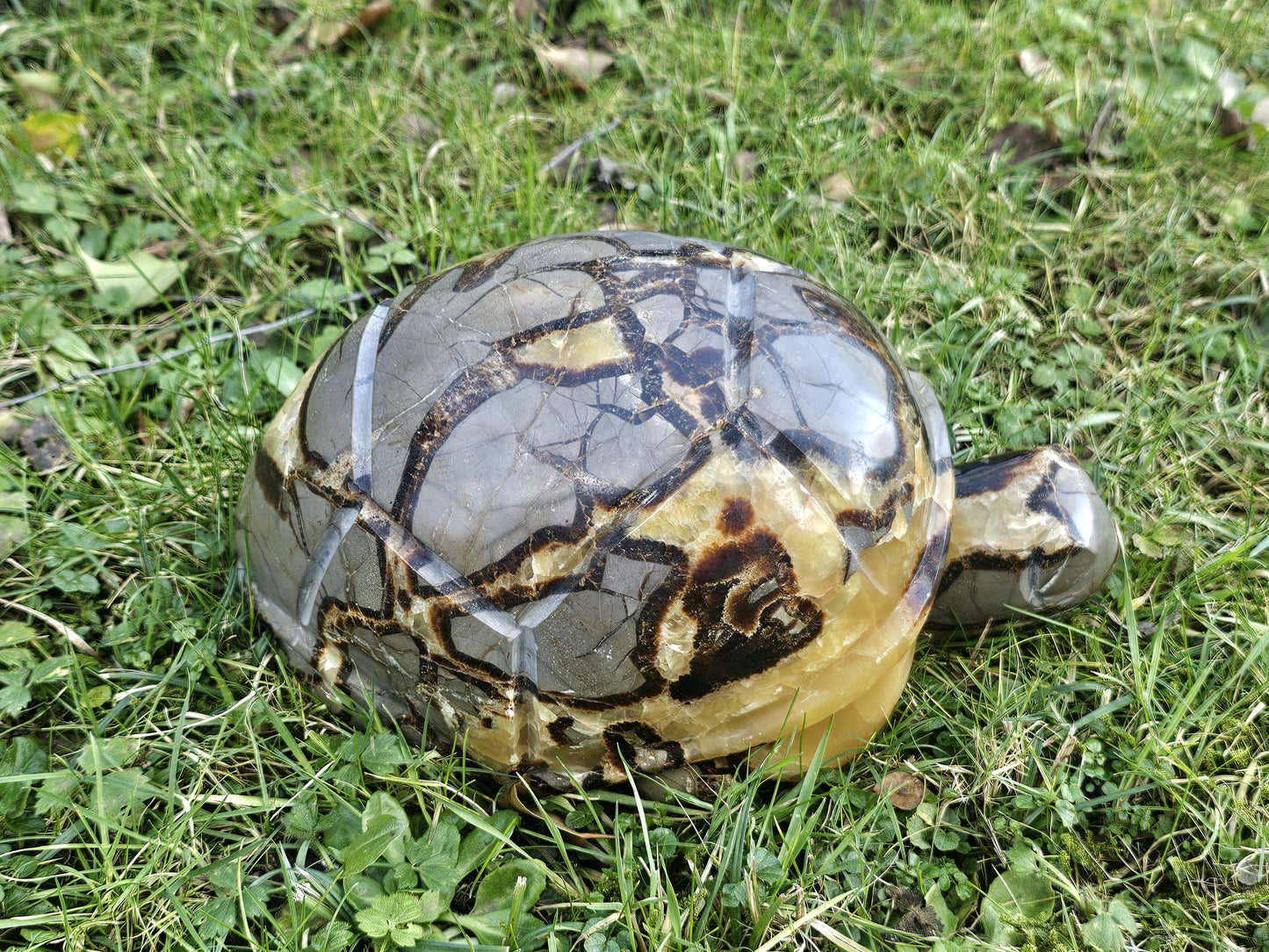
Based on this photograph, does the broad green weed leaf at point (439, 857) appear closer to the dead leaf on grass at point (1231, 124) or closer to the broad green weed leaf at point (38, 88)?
the broad green weed leaf at point (38, 88)

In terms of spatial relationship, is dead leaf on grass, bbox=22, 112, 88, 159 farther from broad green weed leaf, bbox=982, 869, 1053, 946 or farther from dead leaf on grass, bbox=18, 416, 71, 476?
broad green weed leaf, bbox=982, 869, 1053, 946

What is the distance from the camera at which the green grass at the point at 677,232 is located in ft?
5.60

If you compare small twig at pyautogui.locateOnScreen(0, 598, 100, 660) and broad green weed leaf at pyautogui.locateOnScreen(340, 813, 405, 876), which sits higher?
broad green weed leaf at pyautogui.locateOnScreen(340, 813, 405, 876)

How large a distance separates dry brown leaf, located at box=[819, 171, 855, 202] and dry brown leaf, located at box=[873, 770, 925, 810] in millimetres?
1767

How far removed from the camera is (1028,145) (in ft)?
10.1

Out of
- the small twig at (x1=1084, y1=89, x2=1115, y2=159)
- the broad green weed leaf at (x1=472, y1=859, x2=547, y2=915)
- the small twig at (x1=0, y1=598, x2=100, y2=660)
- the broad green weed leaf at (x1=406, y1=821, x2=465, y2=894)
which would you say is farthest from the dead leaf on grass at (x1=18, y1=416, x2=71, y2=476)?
the small twig at (x1=1084, y1=89, x2=1115, y2=159)

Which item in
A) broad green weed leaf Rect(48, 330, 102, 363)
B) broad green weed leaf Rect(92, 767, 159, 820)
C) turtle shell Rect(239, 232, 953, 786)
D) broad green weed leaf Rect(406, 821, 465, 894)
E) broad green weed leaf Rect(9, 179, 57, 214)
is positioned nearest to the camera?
turtle shell Rect(239, 232, 953, 786)

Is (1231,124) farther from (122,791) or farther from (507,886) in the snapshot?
(122,791)

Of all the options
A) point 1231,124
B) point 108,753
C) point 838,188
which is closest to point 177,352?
point 108,753

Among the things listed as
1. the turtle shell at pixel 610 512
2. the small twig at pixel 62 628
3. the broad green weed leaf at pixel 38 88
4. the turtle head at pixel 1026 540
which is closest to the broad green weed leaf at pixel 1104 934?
the turtle shell at pixel 610 512

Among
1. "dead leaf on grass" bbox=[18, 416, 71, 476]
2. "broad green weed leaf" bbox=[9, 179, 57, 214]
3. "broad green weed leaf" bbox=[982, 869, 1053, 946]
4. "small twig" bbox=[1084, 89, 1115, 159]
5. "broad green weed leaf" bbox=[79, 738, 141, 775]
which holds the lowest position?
"broad green weed leaf" bbox=[79, 738, 141, 775]

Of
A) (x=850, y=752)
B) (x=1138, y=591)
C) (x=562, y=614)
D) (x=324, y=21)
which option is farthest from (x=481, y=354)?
(x=324, y=21)

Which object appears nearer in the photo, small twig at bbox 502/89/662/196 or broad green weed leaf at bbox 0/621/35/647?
broad green weed leaf at bbox 0/621/35/647

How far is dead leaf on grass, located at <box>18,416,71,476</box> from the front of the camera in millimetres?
2330
